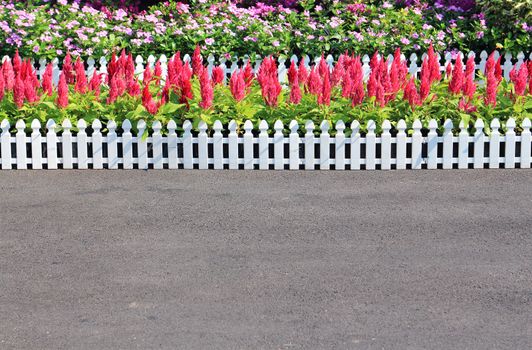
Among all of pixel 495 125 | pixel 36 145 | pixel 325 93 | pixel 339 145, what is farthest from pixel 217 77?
pixel 495 125

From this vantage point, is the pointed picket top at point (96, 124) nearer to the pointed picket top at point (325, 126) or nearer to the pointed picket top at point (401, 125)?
the pointed picket top at point (325, 126)

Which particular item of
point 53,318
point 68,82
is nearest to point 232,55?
point 68,82

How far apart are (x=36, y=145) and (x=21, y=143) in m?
0.16

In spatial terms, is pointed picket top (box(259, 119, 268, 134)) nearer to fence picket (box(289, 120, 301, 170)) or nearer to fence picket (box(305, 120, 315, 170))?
fence picket (box(289, 120, 301, 170))

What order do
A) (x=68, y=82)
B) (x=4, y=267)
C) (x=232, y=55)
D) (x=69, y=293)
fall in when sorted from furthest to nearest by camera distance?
(x=232, y=55) < (x=68, y=82) < (x=4, y=267) < (x=69, y=293)

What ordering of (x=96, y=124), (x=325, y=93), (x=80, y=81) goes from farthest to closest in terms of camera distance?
(x=80, y=81), (x=325, y=93), (x=96, y=124)

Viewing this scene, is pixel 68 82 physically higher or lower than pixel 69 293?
higher

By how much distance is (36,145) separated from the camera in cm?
1058

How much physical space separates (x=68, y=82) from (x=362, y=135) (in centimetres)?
349

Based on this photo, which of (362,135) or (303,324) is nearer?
(303,324)

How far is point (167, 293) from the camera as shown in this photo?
6.53 metres

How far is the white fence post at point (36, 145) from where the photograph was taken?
416 inches

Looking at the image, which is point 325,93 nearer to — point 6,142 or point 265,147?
point 265,147

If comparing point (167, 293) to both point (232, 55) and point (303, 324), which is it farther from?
point (232, 55)
